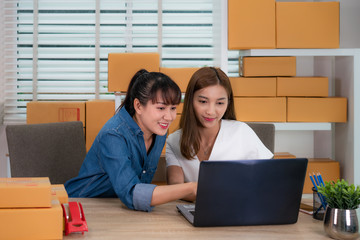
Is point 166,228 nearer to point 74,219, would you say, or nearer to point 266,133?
point 74,219

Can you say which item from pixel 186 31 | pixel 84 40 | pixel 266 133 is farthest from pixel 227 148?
pixel 84 40

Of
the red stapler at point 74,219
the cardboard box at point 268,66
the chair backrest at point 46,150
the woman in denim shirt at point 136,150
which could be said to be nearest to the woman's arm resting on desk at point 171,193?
the woman in denim shirt at point 136,150

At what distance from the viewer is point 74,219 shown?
4.39 feet

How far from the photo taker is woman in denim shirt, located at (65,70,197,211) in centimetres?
160

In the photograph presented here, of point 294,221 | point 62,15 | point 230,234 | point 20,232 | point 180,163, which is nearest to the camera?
point 20,232

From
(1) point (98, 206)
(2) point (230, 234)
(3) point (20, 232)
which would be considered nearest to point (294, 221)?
(2) point (230, 234)

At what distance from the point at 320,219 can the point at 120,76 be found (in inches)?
89.9

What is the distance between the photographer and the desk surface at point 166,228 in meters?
1.31

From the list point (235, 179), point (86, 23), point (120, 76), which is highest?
point (86, 23)

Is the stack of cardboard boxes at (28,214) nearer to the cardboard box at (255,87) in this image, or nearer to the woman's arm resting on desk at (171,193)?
the woman's arm resting on desk at (171,193)

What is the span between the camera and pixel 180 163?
2.09m

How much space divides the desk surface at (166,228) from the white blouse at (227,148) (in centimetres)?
50

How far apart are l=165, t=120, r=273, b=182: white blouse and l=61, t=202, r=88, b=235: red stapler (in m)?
0.71

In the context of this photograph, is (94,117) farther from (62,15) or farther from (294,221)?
(294,221)
